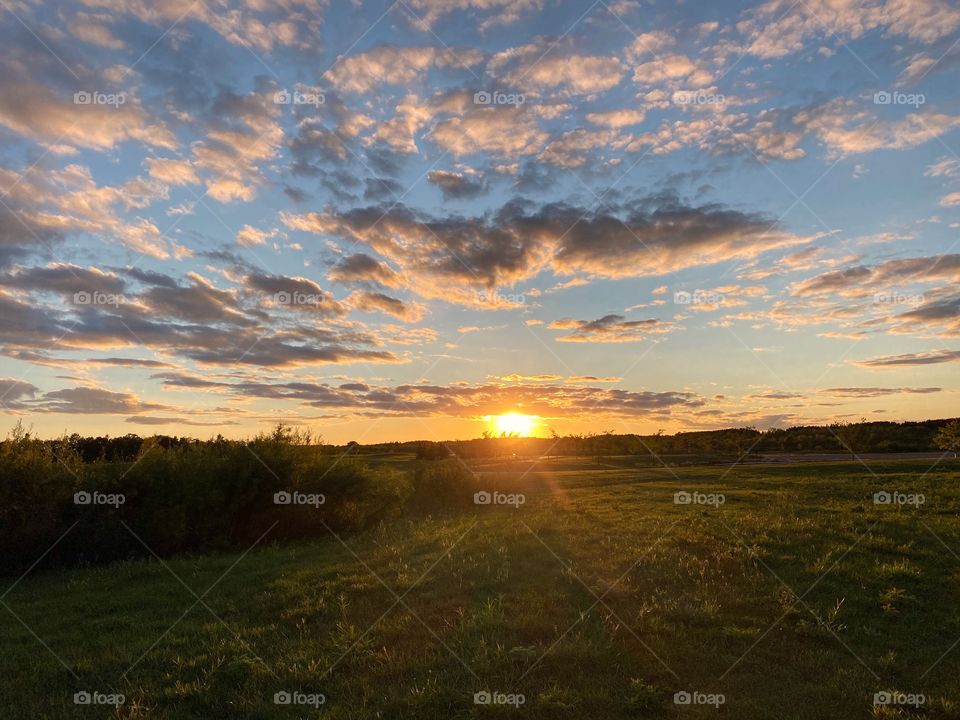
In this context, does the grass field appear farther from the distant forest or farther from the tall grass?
the distant forest

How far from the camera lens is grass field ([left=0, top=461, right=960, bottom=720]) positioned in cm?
766

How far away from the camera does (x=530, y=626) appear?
959cm

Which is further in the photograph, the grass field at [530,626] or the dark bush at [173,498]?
the dark bush at [173,498]

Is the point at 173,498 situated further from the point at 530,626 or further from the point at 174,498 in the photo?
the point at 530,626

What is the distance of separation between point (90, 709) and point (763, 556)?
12263mm

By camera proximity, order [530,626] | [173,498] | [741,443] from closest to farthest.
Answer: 1. [530,626]
2. [173,498]
3. [741,443]

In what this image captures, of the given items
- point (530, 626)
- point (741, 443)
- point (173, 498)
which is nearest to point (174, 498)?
point (173, 498)

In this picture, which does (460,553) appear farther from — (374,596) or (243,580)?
(243,580)

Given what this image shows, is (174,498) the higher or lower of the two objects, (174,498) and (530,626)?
the higher

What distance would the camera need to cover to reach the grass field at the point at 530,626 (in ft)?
25.1

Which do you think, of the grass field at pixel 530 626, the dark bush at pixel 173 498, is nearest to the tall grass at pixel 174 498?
the dark bush at pixel 173 498

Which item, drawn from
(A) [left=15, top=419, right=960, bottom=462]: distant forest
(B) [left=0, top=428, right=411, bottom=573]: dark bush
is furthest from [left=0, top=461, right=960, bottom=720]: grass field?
(A) [left=15, top=419, right=960, bottom=462]: distant forest

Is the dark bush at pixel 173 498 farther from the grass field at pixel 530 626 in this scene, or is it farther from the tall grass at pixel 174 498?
the grass field at pixel 530 626

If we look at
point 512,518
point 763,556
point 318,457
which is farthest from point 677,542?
point 318,457
